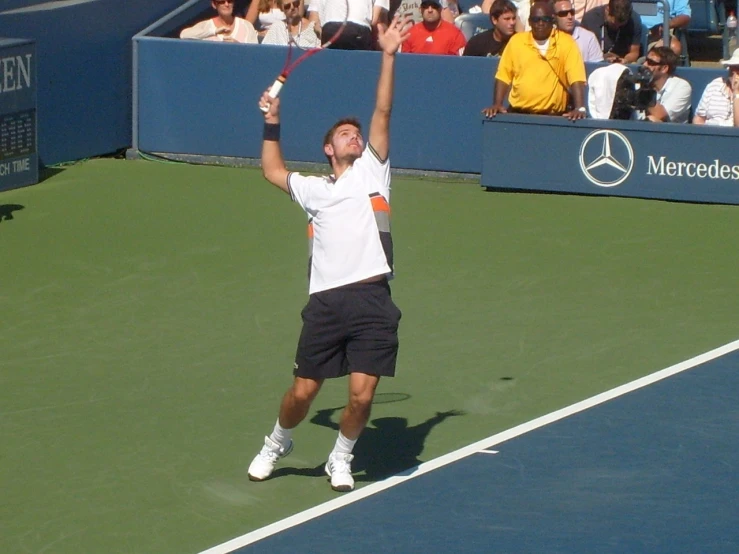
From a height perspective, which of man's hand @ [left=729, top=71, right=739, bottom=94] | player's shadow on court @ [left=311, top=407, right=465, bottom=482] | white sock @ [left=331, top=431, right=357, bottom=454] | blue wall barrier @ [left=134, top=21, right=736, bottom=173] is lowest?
player's shadow on court @ [left=311, top=407, right=465, bottom=482]

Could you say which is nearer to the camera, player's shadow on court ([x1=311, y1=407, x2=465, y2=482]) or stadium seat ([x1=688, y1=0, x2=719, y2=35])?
player's shadow on court ([x1=311, y1=407, x2=465, y2=482])

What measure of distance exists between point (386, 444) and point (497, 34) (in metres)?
8.45

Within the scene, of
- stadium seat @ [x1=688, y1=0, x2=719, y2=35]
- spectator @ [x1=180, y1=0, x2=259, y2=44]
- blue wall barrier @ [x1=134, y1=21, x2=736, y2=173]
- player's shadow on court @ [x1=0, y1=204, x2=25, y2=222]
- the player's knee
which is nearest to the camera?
the player's knee

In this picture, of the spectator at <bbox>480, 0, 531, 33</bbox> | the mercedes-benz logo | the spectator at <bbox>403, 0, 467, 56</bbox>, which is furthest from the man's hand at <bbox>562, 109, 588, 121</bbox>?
the spectator at <bbox>480, 0, 531, 33</bbox>

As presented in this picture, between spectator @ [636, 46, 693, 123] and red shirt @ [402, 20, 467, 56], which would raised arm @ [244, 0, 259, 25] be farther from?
spectator @ [636, 46, 693, 123]

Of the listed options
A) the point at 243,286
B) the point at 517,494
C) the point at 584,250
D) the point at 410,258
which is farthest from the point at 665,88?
the point at 517,494

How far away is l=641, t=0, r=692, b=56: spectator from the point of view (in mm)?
17391

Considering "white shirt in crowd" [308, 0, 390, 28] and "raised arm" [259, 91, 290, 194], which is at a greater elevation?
"white shirt in crowd" [308, 0, 390, 28]

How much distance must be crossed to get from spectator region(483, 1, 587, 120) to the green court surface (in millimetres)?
950

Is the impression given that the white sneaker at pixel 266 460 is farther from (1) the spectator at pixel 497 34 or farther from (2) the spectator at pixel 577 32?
(2) the spectator at pixel 577 32

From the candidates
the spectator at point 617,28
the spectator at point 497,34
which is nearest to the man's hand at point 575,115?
the spectator at point 497,34

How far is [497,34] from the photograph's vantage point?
15555mm

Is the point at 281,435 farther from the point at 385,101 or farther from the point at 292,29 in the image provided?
the point at 292,29

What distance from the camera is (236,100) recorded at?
1609 cm
